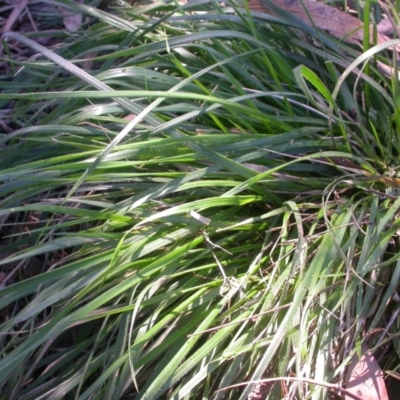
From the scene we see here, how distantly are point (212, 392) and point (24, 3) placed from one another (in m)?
1.67

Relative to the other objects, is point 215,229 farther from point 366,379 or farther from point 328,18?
point 328,18

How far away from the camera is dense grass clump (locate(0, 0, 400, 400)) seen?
1.37 m

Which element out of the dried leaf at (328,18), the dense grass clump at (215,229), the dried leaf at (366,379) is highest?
the dried leaf at (328,18)

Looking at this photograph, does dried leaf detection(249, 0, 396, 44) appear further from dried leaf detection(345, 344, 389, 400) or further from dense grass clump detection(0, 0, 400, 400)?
dried leaf detection(345, 344, 389, 400)

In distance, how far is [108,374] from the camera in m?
1.34

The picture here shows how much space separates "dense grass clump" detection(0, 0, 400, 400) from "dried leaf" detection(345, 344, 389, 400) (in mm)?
33

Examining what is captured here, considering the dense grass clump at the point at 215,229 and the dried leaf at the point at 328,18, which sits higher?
the dried leaf at the point at 328,18

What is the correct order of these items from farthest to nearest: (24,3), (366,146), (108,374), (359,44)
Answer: (24,3) → (359,44) → (366,146) → (108,374)

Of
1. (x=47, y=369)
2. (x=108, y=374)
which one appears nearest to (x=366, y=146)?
(x=108, y=374)

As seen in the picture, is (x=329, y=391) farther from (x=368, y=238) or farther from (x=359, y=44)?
(x=359, y=44)

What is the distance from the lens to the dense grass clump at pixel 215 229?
4.49 feet

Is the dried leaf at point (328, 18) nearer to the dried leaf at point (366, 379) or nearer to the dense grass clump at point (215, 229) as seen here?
the dense grass clump at point (215, 229)

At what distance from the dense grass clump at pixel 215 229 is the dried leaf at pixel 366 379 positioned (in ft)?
0.11

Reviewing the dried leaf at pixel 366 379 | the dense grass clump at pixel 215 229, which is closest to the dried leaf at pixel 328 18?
the dense grass clump at pixel 215 229
